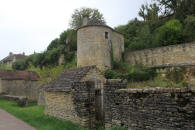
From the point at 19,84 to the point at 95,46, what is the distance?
13.3 metres

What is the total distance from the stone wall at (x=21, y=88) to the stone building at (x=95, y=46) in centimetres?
924

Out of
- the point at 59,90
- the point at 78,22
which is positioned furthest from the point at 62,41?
the point at 59,90

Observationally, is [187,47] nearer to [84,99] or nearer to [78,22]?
[84,99]

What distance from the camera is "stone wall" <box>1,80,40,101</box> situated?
25.8 m

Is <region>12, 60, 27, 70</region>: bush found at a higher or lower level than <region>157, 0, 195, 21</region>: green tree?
lower

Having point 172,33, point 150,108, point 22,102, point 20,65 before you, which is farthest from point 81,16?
point 150,108

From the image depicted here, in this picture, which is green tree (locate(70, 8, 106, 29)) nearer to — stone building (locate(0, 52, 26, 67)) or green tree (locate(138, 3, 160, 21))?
green tree (locate(138, 3, 160, 21))

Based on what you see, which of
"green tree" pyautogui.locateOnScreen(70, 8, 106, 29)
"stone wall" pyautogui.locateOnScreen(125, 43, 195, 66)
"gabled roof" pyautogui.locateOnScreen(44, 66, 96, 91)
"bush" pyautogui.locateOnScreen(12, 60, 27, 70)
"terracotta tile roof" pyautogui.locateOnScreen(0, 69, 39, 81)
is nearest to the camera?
"gabled roof" pyautogui.locateOnScreen(44, 66, 96, 91)

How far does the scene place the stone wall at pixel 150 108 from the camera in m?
4.32

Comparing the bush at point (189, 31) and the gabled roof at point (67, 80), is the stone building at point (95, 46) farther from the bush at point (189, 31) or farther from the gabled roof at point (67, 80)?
the gabled roof at point (67, 80)

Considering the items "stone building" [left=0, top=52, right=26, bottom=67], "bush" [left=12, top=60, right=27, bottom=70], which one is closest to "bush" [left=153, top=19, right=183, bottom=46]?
"bush" [left=12, top=60, right=27, bottom=70]

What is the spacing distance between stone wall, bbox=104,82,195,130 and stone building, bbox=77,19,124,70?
17445 mm

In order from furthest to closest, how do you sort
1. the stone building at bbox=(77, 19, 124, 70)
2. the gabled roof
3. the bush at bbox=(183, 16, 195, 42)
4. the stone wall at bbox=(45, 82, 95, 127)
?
the stone building at bbox=(77, 19, 124, 70) → the bush at bbox=(183, 16, 195, 42) → the gabled roof → the stone wall at bbox=(45, 82, 95, 127)

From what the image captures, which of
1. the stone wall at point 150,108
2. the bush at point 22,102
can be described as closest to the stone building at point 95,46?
the bush at point 22,102
